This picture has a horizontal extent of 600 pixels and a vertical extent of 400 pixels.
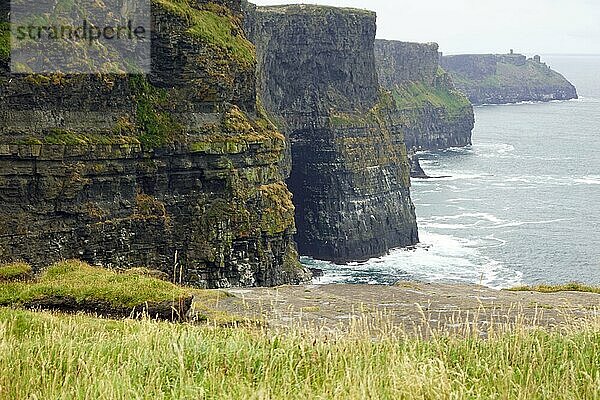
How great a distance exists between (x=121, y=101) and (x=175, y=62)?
439 cm

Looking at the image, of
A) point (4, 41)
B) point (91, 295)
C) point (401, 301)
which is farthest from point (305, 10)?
point (91, 295)

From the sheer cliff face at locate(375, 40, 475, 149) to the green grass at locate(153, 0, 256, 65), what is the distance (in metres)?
112

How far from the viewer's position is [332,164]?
8444 centimetres

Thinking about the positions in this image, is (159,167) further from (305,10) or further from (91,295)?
(305,10)

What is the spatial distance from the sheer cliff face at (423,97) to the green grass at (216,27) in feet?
367

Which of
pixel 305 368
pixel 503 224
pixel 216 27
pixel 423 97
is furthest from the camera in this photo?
Result: pixel 423 97

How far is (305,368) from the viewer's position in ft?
31.3

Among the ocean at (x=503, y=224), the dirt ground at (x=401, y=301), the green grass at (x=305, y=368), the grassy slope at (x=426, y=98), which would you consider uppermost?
the grassy slope at (x=426, y=98)

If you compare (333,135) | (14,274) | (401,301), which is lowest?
(401,301)

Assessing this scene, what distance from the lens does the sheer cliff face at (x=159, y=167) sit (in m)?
41.8

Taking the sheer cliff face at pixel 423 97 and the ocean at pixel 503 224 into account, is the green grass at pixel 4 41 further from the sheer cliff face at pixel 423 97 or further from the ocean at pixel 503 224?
the sheer cliff face at pixel 423 97

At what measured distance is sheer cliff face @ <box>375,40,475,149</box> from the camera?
169625 millimetres

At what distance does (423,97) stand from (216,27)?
130625mm

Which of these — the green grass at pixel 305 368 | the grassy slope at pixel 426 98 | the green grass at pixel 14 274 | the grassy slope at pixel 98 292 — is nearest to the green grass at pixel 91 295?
the grassy slope at pixel 98 292
